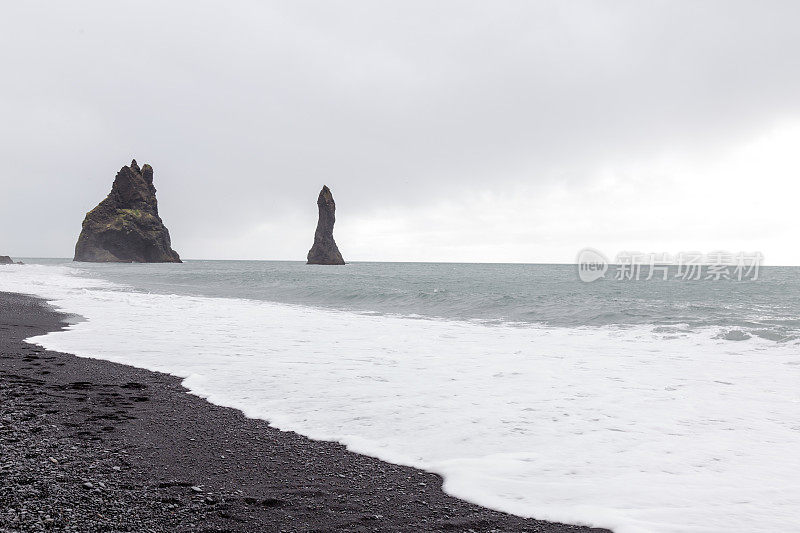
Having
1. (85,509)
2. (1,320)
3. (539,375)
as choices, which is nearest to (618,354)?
(539,375)

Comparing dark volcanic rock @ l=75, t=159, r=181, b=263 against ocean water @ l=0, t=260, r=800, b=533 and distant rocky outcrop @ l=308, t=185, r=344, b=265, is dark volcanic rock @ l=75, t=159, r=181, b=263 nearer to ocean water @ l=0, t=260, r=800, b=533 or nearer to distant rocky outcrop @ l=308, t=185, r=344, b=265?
distant rocky outcrop @ l=308, t=185, r=344, b=265

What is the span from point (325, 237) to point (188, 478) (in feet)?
435

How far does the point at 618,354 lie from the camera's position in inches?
468

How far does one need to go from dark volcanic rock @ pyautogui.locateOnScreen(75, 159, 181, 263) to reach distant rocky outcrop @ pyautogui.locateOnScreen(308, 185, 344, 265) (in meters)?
44.5

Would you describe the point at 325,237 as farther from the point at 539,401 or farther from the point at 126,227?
the point at 539,401

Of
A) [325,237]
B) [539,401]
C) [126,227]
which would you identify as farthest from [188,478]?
[126,227]

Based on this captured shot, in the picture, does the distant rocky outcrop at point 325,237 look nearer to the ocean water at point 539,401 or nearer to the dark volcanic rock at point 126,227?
the dark volcanic rock at point 126,227

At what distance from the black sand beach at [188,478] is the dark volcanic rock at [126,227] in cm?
14442

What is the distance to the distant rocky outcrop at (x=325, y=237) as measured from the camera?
132175 mm

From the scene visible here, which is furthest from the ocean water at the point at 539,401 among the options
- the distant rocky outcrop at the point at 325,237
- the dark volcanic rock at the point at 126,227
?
the dark volcanic rock at the point at 126,227

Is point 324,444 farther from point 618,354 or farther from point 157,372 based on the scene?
point 618,354

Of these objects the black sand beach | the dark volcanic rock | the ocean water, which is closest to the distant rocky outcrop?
the dark volcanic rock

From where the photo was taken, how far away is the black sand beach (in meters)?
3.39

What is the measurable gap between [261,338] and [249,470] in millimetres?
8806
